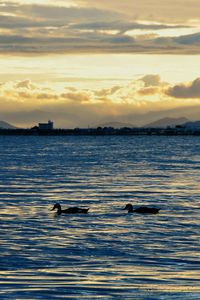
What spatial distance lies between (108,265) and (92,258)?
1.16 m

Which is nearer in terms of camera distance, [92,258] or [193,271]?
[193,271]

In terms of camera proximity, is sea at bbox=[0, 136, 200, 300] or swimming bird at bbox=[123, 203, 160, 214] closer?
sea at bbox=[0, 136, 200, 300]

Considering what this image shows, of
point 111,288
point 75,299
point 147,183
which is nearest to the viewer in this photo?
point 75,299

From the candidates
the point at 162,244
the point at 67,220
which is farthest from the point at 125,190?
the point at 162,244

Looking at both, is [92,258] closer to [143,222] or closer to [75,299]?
[75,299]

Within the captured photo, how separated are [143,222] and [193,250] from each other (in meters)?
7.81

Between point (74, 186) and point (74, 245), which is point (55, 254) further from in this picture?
point (74, 186)

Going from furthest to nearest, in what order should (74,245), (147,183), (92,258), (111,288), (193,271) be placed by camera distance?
(147,183) < (74,245) < (92,258) < (193,271) < (111,288)

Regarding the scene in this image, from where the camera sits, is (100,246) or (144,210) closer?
(100,246)

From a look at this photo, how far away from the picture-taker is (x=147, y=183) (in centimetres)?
5450

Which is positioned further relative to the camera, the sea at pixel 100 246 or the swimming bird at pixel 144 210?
the swimming bird at pixel 144 210

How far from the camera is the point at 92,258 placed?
76.0 ft

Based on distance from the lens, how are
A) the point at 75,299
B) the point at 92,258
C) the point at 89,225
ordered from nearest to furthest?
the point at 75,299 → the point at 92,258 → the point at 89,225

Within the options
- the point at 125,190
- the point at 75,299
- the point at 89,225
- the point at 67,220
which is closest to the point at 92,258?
the point at 75,299
